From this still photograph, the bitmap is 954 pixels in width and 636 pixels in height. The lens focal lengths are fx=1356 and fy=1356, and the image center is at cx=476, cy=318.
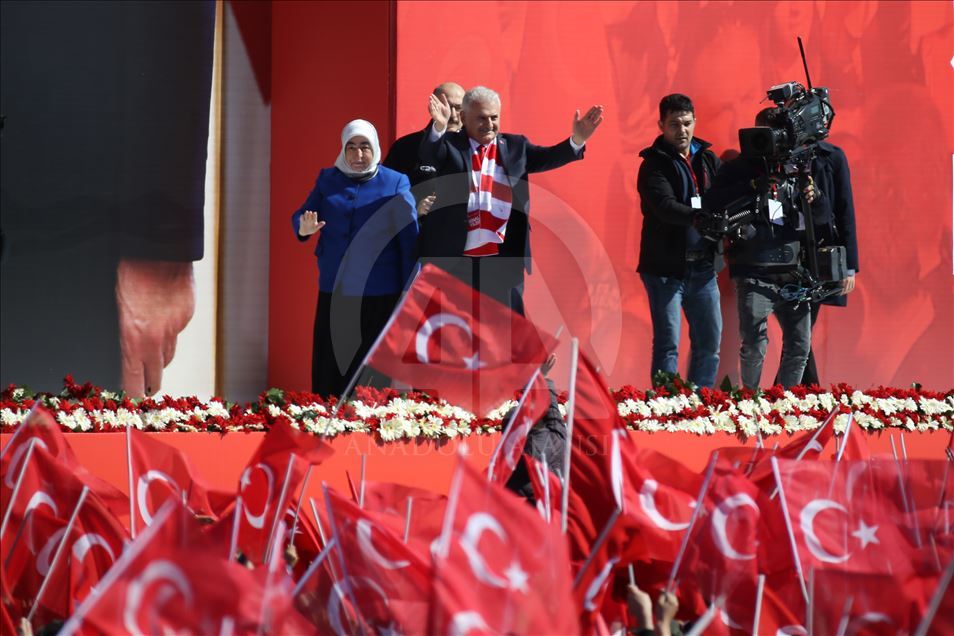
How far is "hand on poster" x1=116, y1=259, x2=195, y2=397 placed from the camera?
8539 millimetres

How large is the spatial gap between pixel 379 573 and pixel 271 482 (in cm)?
68

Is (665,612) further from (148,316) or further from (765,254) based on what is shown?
(148,316)

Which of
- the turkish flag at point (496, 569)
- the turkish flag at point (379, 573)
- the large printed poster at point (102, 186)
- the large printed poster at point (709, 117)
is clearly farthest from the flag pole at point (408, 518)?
the large printed poster at point (102, 186)

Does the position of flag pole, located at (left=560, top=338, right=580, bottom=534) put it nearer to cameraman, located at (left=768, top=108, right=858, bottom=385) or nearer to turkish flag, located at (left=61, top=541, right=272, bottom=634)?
turkish flag, located at (left=61, top=541, right=272, bottom=634)

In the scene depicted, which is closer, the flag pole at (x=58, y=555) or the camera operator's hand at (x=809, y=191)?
the flag pole at (x=58, y=555)

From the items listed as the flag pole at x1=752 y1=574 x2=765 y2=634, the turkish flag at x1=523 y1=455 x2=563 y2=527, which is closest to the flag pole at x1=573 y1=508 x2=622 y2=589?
the turkish flag at x1=523 y1=455 x2=563 y2=527

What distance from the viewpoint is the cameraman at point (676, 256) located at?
7113 millimetres

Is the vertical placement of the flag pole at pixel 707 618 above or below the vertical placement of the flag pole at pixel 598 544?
below

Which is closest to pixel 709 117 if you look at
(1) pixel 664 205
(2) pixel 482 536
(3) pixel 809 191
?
(3) pixel 809 191

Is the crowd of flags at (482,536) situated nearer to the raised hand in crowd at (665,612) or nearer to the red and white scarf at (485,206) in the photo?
the raised hand in crowd at (665,612)

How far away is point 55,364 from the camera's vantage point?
838 centimetres

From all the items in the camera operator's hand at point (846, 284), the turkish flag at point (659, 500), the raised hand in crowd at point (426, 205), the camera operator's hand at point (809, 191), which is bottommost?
the turkish flag at point (659, 500)

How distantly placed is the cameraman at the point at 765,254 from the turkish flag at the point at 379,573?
3.95m

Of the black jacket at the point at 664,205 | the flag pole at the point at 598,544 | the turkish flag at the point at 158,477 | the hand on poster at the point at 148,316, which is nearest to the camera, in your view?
the flag pole at the point at 598,544
